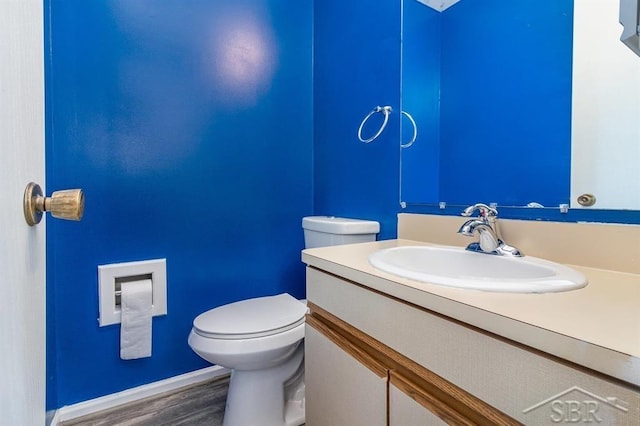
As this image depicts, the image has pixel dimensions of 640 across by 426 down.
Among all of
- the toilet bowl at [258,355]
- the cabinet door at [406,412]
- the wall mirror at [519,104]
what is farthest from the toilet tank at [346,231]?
the cabinet door at [406,412]

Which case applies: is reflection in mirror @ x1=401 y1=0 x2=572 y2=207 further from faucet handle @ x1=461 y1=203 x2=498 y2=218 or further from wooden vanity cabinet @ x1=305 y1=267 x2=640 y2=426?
wooden vanity cabinet @ x1=305 y1=267 x2=640 y2=426

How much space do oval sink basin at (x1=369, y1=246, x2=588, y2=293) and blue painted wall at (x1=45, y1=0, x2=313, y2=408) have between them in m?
0.91

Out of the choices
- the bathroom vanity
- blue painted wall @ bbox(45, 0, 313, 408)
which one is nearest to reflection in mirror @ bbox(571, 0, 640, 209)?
the bathroom vanity

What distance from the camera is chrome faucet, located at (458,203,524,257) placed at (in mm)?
769

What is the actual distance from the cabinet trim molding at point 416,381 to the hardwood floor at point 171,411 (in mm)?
844

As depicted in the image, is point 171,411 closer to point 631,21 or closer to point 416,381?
point 416,381

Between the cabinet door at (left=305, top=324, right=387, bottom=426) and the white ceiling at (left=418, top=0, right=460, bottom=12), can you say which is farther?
the white ceiling at (left=418, top=0, right=460, bottom=12)

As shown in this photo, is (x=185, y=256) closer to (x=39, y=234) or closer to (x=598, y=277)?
(x=39, y=234)

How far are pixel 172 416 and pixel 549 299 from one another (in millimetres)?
1397

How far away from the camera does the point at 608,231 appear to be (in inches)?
26.0

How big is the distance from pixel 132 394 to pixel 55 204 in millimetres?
1251

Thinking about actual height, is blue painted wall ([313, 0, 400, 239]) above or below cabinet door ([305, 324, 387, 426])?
above

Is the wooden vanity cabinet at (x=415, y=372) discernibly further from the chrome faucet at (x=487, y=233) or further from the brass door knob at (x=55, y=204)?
the brass door knob at (x=55, y=204)

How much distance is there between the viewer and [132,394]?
1.27 meters
